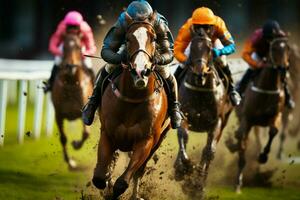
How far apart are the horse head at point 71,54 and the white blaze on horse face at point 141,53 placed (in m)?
4.48

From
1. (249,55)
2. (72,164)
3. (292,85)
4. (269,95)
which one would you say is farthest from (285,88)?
(292,85)

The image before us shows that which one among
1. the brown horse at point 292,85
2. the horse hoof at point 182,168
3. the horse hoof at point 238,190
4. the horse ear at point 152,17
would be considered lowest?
the brown horse at point 292,85

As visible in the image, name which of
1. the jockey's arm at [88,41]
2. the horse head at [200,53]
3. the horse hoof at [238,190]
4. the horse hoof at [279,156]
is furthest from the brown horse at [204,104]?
the horse hoof at [279,156]

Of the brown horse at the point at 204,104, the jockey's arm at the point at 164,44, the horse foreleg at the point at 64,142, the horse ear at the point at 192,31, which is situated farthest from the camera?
the horse foreleg at the point at 64,142

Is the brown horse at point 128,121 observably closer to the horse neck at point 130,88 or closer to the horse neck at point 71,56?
the horse neck at point 130,88

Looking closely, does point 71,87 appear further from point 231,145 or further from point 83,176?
point 231,145

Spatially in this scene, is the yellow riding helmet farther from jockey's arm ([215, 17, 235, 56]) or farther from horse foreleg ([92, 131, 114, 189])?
horse foreleg ([92, 131, 114, 189])

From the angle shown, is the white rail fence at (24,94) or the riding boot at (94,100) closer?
the riding boot at (94,100)

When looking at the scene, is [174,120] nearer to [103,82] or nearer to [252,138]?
[103,82]

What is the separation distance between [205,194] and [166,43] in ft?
8.35

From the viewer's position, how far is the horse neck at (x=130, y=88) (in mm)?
7391

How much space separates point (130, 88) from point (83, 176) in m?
3.45

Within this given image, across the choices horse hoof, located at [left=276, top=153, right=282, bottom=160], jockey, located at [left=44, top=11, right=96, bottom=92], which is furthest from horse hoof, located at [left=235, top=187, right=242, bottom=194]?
horse hoof, located at [left=276, top=153, right=282, bottom=160]

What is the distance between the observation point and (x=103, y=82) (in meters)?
7.84
